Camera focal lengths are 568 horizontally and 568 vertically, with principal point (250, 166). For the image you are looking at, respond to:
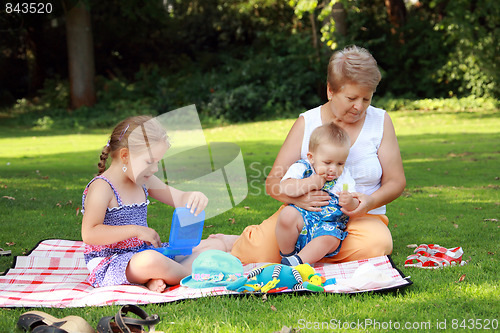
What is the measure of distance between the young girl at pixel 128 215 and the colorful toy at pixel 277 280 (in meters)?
0.53

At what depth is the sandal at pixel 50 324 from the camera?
8.86 ft

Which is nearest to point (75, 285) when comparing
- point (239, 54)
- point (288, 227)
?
point (288, 227)

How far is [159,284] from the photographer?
12.1 ft

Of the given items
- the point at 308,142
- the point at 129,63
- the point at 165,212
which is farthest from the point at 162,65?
the point at 308,142

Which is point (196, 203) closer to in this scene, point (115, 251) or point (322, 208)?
point (115, 251)

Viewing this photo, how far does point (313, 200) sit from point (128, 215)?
51.6 inches

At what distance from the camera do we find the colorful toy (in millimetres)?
3438

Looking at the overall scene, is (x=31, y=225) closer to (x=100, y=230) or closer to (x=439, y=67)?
(x=100, y=230)

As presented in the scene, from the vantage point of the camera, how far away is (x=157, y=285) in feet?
12.1

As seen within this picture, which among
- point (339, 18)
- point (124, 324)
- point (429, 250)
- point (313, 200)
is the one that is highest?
point (339, 18)

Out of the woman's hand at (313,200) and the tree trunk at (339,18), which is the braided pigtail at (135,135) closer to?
the woman's hand at (313,200)


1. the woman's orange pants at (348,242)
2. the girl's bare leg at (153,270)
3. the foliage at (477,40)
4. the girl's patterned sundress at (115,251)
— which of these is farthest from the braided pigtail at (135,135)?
the foliage at (477,40)

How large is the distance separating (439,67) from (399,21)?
3243 millimetres

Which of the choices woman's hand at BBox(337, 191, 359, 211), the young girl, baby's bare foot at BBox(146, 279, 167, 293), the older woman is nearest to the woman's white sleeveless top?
the older woman
